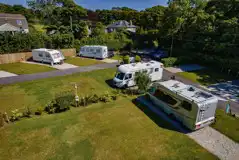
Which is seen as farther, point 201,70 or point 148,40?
point 148,40

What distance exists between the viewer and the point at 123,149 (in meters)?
8.65

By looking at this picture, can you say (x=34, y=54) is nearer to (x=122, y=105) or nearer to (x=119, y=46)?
(x=119, y=46)

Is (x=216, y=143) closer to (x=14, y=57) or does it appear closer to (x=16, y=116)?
(x=16, y=116)

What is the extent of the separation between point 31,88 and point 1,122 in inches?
246

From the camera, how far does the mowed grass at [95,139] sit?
8266 millimetres

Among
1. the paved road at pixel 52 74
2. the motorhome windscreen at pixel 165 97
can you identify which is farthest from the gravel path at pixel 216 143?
the paved road at pixel 52 74

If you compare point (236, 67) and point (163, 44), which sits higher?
point (163, 44)

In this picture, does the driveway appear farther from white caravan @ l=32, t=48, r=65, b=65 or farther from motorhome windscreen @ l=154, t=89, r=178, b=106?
motorhome windscreen @ l=154, t=89, r=178, b=106

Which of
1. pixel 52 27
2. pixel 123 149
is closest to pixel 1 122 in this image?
pixel 123 149

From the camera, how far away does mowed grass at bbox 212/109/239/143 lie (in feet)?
32.6

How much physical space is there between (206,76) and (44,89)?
1932 centimetres

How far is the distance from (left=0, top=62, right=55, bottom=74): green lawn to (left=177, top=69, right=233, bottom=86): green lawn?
18.5 meters

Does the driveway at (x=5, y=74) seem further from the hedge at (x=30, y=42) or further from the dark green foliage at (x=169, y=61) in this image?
the dark green foliage at (x=169, y=61)

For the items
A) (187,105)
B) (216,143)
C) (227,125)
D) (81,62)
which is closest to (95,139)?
(187,105)
